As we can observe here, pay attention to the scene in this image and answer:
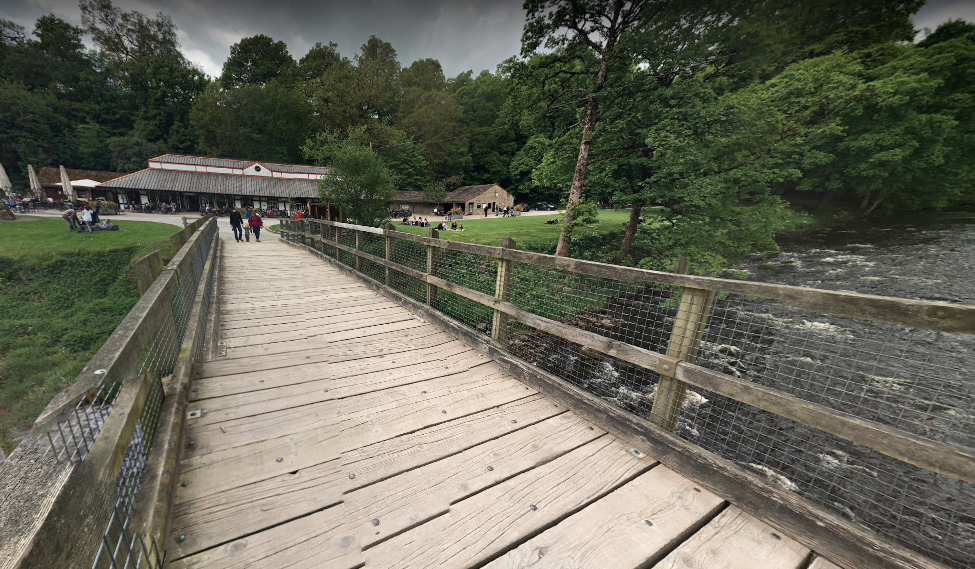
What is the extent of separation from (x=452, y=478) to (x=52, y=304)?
1831 centimetres

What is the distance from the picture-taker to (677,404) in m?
2.31

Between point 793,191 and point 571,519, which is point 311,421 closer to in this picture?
point 571,519

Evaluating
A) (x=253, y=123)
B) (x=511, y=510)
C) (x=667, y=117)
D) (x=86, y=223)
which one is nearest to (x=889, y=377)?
(x=667, y=117)

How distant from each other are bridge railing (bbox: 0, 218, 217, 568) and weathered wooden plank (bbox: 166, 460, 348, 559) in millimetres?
169

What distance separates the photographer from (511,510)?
1855mm

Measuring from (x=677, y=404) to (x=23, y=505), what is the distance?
9.23 feet

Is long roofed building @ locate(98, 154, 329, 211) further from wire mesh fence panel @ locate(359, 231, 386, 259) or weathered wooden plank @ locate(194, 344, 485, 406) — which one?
weathered wooden plank @ locate(194, 344, 485, 406)

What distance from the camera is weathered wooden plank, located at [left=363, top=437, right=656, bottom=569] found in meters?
1.61

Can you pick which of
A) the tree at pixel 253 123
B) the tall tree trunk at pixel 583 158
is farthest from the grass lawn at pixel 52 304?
the tree at pixel 253 123

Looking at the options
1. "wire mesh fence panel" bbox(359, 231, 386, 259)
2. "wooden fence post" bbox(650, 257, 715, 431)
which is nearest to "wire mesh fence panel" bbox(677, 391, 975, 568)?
"wooden fence post" bbox(650, 257, 715, 431)

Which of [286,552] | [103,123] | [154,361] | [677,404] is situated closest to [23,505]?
[286,552]

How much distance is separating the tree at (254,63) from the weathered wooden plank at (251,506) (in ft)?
251

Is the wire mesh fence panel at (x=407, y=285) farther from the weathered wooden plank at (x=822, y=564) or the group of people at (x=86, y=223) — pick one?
the group of people at (x=86, y=223)

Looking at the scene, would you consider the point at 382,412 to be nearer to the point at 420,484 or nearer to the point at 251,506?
the point at 420,484
